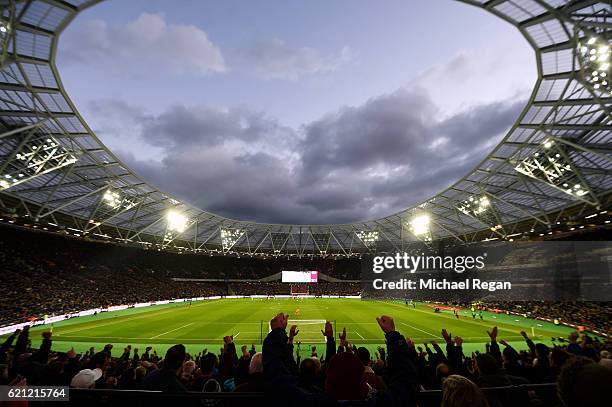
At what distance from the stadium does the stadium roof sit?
0.52 ft

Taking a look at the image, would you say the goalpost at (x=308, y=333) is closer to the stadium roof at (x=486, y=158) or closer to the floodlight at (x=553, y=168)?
the stadium roof at (x=486, y=158)

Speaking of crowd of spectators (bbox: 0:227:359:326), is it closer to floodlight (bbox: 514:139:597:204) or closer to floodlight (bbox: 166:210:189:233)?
floodlight (bbox: 166:210:189:233)

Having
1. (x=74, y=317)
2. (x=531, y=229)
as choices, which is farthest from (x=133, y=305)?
(x=531, y=229)

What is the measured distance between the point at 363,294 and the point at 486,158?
57053 millimetres

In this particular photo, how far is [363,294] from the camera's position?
260 feet

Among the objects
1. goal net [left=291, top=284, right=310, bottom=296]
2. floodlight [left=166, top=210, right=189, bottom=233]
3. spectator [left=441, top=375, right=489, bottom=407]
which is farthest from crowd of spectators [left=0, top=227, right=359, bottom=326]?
spectator [left=441, top=375, right=489, bottom=407]

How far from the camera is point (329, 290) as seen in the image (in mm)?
90875

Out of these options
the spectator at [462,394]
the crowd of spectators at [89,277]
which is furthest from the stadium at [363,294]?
the crowd of spectators at [89,277]

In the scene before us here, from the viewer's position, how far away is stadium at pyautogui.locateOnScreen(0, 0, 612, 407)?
358 centimetres

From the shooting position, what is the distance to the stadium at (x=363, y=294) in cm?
358

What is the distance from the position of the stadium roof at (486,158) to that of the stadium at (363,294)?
157mm

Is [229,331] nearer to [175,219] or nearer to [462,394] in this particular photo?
[175,219]

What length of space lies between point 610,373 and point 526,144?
31.2 m

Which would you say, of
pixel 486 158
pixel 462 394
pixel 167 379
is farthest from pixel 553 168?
pixel 167 379
